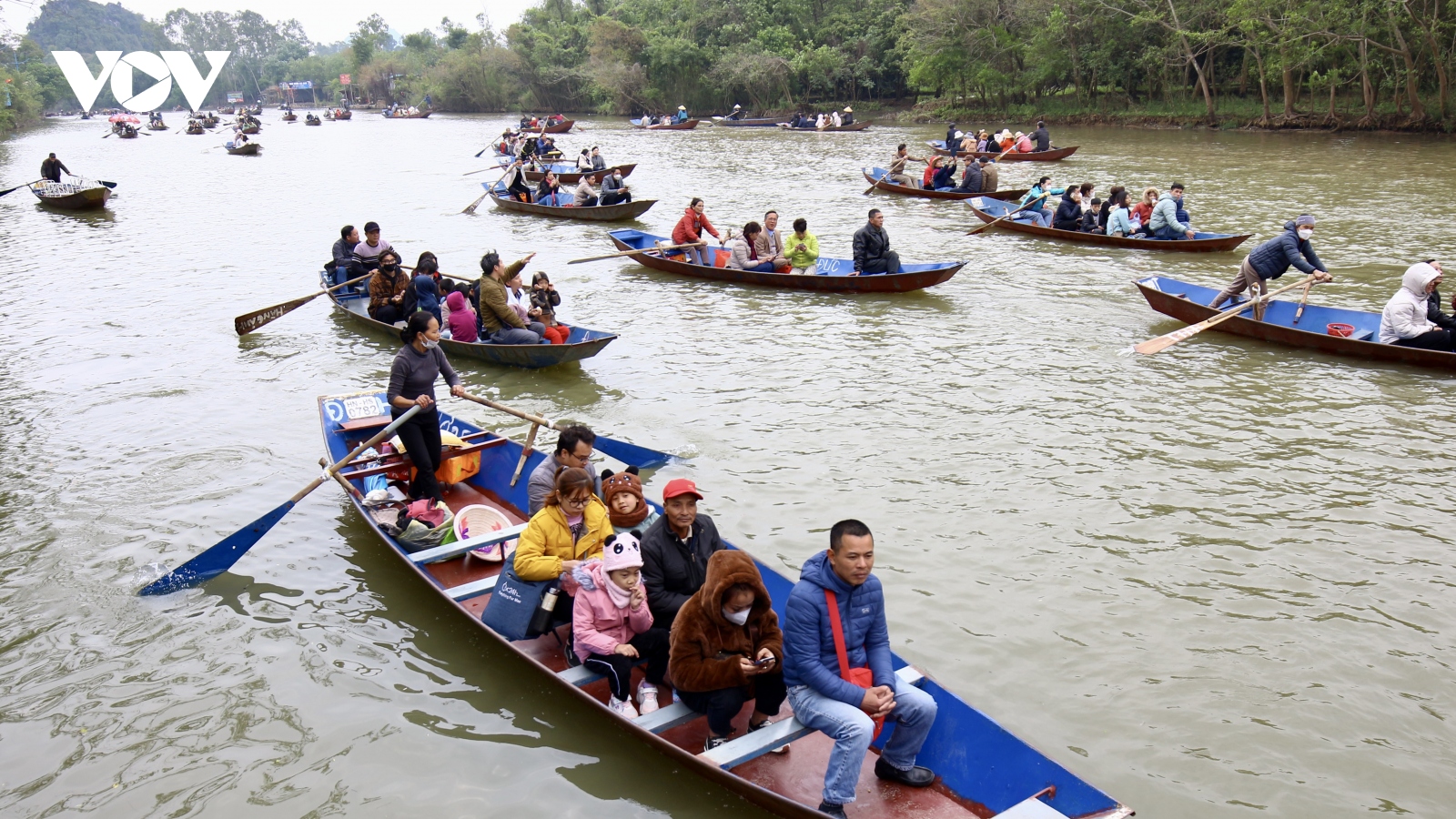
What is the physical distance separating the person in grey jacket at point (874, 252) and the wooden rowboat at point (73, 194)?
76.8 ft

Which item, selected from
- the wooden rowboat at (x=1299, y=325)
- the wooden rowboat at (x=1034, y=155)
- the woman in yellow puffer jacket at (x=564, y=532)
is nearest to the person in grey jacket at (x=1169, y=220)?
the wooden rowboat at (x=1299, y=325)

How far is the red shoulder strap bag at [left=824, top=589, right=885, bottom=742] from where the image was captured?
14.3 feet

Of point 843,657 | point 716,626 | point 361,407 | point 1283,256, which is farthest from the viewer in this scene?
point 1283,256

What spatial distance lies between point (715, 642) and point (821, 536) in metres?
3.03

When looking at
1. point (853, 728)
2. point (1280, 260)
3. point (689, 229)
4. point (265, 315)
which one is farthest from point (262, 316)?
point (1280, 260)

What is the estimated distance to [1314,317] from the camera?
1202 centimetres

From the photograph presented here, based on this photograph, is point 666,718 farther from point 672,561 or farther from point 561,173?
point 561,173

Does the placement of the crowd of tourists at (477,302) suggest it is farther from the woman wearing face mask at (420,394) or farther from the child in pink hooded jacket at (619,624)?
the child in pink hooded jacket at (619,624)

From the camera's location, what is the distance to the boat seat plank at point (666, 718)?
493cm

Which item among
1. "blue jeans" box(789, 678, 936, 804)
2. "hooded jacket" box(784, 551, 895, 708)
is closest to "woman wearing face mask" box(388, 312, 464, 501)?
"hooded jacket" box(784, 551, 895, 708)

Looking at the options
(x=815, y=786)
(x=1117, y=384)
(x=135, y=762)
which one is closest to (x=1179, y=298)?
(x=1117, y=384)

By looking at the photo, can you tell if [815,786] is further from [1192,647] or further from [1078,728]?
[1192,647]

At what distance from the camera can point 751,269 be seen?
51.3 feet

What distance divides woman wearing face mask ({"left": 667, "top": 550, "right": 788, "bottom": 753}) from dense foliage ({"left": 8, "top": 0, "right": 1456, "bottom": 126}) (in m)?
33.7
